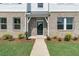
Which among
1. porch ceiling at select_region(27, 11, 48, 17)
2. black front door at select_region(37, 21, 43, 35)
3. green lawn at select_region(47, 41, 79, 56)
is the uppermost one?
porch ceiling at select_region(27, 11, 48, 17)

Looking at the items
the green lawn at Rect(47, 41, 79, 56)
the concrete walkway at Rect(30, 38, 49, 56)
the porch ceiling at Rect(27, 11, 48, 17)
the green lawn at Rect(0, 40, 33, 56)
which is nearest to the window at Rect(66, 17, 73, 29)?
the porch ceiling at Rect(27, 11, 48, 17)

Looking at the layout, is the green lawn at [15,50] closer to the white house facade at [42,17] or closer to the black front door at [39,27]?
the white house facade at [42,17]

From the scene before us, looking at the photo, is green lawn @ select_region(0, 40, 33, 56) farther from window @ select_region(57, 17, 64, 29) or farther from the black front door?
the black front door

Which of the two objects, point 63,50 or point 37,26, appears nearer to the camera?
point 63,50

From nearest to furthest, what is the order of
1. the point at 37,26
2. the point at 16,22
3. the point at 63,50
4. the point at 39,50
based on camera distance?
the point at 39,50 < the point at 63,50 < the point at 16,22 < the point at 37,26

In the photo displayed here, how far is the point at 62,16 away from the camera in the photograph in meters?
28.0

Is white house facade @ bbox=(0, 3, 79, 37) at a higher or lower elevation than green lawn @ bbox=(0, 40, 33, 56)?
higher

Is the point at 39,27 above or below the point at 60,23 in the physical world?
below

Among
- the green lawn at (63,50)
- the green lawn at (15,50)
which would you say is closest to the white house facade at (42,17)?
the green lawn at (15,50)

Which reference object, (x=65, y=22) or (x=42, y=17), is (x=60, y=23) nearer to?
(x=65, y=22)

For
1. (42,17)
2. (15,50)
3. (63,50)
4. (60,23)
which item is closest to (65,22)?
(60,23)

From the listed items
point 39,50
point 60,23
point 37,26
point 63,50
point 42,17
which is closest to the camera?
point 39,50

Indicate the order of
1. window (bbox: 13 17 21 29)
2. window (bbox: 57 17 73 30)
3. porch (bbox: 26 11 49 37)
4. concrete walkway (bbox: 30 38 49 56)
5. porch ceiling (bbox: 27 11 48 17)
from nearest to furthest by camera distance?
concrete walkway (bbox: 30 38 49 56) < porch ceiling (bbox: 27 11 48 17) < window (bbox: 57 17 73 30) < window (bbox: 13 17 21 29) < porch (bbox: 26 11 49 37)

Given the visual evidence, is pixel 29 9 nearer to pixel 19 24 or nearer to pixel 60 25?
pixel 19 24
